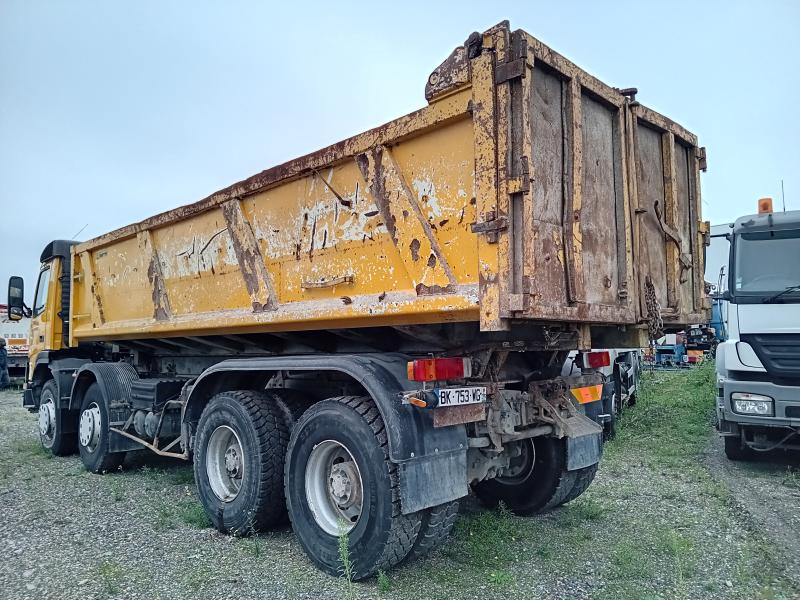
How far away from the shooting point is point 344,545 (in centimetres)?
355

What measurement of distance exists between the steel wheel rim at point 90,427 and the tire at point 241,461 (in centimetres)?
272

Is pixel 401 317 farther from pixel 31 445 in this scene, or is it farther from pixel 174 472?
pixel 31 445

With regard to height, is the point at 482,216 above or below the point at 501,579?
above

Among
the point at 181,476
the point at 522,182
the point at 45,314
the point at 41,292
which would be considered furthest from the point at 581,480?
the point at 41,292

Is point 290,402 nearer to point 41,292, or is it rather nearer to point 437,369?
point 437,369

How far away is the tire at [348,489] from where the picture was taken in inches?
140

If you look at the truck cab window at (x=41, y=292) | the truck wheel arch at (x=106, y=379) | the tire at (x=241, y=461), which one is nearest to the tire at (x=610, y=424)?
the tire at (x=241, y=461)

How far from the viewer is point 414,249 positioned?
3.64m

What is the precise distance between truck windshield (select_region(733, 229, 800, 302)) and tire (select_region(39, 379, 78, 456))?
8257 mm

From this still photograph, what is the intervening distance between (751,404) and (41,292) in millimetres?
9323

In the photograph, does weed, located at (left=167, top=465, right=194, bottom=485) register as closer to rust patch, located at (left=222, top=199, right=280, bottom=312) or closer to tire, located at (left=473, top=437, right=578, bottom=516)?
rust patch, located at (left=222, top=199, right=280, bottom=312)

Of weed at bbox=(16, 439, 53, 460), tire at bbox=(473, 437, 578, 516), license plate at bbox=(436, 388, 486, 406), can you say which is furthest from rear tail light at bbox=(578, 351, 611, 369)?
weed at bbox=(16, 439, 53, 460)

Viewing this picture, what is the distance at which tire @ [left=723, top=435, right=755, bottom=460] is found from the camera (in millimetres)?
7129

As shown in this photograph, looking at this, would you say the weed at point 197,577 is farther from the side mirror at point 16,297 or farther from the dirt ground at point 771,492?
the side mirror at point 16,297
